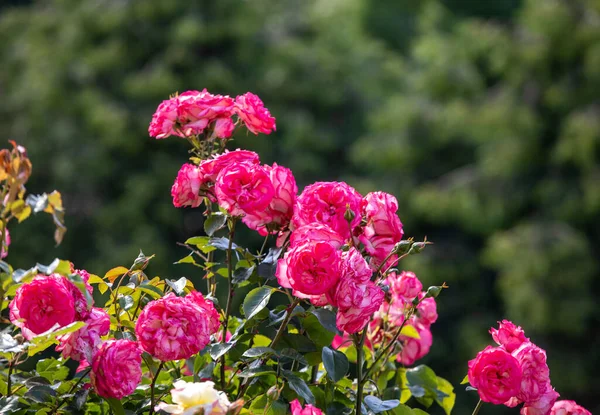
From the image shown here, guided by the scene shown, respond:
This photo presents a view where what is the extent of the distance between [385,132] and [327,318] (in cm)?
866

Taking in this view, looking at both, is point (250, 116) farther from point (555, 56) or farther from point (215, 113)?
point (555, 56)

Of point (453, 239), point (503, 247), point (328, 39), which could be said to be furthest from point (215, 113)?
point (328, 39)

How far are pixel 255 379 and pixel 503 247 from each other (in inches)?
257

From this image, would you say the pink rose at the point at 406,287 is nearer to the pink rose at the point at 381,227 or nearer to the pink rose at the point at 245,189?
the pink rose at the point at 381,227

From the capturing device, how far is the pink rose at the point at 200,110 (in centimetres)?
125

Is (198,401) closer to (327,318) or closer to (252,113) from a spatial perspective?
(327,318)

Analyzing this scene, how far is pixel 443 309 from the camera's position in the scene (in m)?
8.66

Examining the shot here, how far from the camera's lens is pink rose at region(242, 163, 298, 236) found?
3.71 ft

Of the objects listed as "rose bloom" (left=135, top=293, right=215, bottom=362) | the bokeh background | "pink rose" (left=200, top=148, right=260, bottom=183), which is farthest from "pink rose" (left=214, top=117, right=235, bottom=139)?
the bokeh background

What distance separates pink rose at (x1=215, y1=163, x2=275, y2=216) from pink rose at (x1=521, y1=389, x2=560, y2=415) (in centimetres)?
46

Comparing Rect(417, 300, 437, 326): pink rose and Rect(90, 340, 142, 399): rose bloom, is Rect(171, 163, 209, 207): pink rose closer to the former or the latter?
Rect(90, 340, 142, 399): rose bloom

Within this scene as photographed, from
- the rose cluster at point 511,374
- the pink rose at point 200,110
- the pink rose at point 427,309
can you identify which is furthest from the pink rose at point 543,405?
the pink rose at point 200,110

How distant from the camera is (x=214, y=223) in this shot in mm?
1188

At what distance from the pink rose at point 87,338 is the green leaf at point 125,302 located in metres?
0.03
